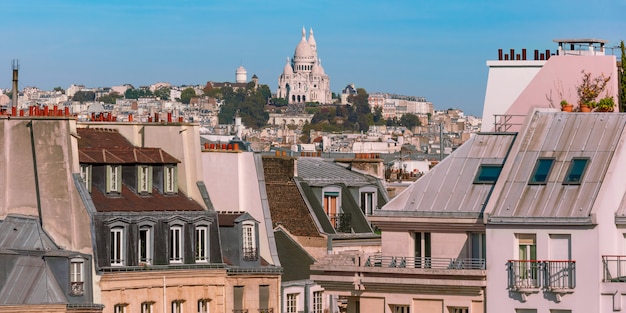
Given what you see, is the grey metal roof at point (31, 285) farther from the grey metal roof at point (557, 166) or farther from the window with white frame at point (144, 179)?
the grey metal roof at point (557, 166)


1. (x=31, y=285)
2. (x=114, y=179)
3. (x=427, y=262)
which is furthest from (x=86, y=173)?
(x=427, y=262)

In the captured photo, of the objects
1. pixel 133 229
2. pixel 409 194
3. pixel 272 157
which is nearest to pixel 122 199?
pixel 133 229

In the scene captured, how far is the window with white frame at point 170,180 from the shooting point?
51.7 meters

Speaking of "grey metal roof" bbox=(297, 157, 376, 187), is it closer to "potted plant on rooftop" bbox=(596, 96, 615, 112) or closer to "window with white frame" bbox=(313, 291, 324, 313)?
"window with white frame" bbox=(313, 291, 324, 313)

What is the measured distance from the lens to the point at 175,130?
175 feet

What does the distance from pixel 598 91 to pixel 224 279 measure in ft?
33.0

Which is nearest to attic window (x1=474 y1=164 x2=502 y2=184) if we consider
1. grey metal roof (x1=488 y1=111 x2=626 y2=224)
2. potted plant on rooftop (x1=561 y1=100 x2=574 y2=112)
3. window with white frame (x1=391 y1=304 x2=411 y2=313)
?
grey metal roof (x1=488 y1=111 x2=626 y2=224)

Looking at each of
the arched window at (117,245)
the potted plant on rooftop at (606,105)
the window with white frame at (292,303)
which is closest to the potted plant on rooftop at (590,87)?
the potted plant on rooftop at (606,105)

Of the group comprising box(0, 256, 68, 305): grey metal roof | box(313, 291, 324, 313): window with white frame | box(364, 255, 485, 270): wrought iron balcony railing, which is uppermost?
box(364, 255, 485, 270): wrought iron balcony railing

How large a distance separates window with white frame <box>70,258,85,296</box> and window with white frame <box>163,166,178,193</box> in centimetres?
455

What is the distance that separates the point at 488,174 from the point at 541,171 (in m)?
1.43

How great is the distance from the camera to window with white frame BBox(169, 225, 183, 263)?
1965 inches

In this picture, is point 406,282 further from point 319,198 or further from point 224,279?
point 319,198

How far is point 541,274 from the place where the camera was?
135 ft
